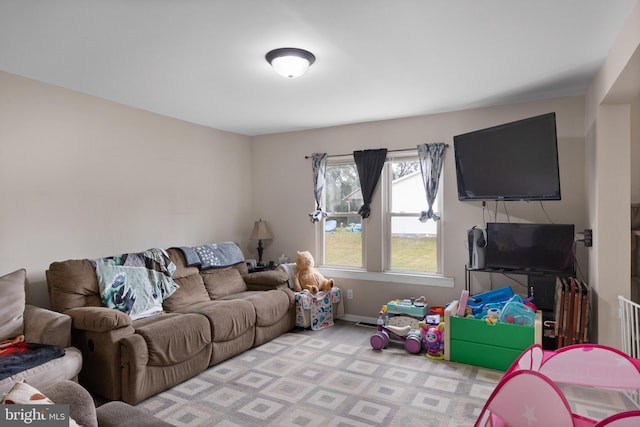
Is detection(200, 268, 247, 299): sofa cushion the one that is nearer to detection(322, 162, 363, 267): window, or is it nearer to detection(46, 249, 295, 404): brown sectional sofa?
detection(46, 249, 295, 404): brown sectional sofa

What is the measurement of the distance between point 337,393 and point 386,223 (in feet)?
7.38

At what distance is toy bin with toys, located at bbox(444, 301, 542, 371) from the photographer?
317cm

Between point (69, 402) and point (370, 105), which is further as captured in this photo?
point (370, 105)

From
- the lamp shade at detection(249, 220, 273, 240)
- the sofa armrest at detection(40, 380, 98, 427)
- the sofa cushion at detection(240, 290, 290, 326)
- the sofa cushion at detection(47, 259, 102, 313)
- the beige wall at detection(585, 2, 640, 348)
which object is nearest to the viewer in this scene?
the sofa armrest at detection(40, 380, 98, 427)

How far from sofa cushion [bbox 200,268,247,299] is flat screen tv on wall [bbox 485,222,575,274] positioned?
2646 mm

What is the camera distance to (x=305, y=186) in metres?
5.11

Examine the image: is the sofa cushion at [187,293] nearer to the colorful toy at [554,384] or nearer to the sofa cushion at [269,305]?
the sofa cushion at [269,305]

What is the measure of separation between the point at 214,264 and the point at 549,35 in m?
3.61

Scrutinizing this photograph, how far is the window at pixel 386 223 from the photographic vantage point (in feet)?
14.6

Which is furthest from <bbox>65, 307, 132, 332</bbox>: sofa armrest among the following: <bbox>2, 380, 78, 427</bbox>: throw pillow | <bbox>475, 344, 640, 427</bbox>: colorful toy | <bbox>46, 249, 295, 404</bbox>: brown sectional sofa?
<bbox>475, 344, 640, 427</bbox>: colorful toy

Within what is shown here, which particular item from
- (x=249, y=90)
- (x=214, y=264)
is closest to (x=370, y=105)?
(x=249, y=90)

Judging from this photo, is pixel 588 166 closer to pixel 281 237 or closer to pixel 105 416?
pixel 281 237

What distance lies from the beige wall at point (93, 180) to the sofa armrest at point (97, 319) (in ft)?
2.18

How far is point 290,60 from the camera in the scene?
2600 millimetres
